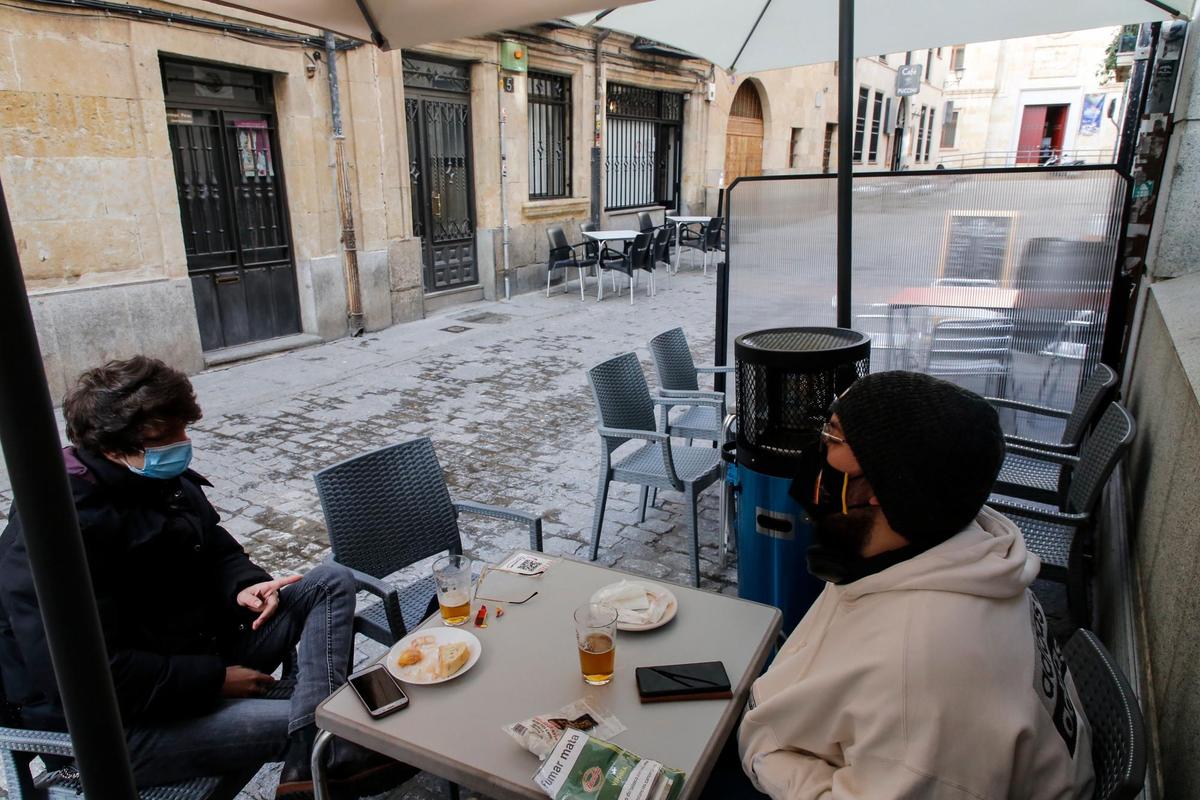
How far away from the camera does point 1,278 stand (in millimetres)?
575

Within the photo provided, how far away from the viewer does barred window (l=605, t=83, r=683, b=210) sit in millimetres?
13750

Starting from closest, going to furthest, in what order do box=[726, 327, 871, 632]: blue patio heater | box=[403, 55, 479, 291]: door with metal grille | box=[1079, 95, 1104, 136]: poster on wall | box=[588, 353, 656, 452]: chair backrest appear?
box=[726, 327, 871, 632]: blue patio heater
box=[588, 353, 656, 452]: chair backrest
box=[403, 55, 479, 291]: door with metal grille
box=[1079, 95, 1104, 136]: poster on wall

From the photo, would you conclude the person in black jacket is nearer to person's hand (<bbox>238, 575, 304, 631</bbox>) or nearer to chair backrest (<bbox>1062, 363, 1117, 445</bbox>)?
person's hand (<bbox>238, 575, 304, 631</bbox>)

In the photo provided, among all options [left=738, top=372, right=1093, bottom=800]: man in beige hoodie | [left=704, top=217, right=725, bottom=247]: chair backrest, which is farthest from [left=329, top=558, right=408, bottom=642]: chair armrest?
[left=704, top=217, right=725, bottom=247]: chair backrest

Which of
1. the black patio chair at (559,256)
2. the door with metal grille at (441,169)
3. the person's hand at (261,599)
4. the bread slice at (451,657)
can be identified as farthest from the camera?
the black patio chair at (559,256)

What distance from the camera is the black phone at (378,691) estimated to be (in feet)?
5.45

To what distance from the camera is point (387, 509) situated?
270 cm

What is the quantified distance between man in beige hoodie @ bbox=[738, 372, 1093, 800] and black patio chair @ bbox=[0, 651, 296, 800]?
4.32ft

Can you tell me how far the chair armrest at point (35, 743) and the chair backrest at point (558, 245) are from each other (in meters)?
9.76

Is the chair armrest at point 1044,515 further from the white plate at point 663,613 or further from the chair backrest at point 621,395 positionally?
the chair backrest at point 621,395

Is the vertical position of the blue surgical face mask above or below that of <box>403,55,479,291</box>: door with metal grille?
below

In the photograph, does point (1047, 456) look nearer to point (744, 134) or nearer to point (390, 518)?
point (390, 518)

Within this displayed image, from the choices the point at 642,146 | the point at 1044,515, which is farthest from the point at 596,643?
the point at 642,146

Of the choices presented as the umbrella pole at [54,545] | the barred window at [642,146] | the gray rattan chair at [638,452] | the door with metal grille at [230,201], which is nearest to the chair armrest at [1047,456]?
the gray rattan chair at [638,452]
